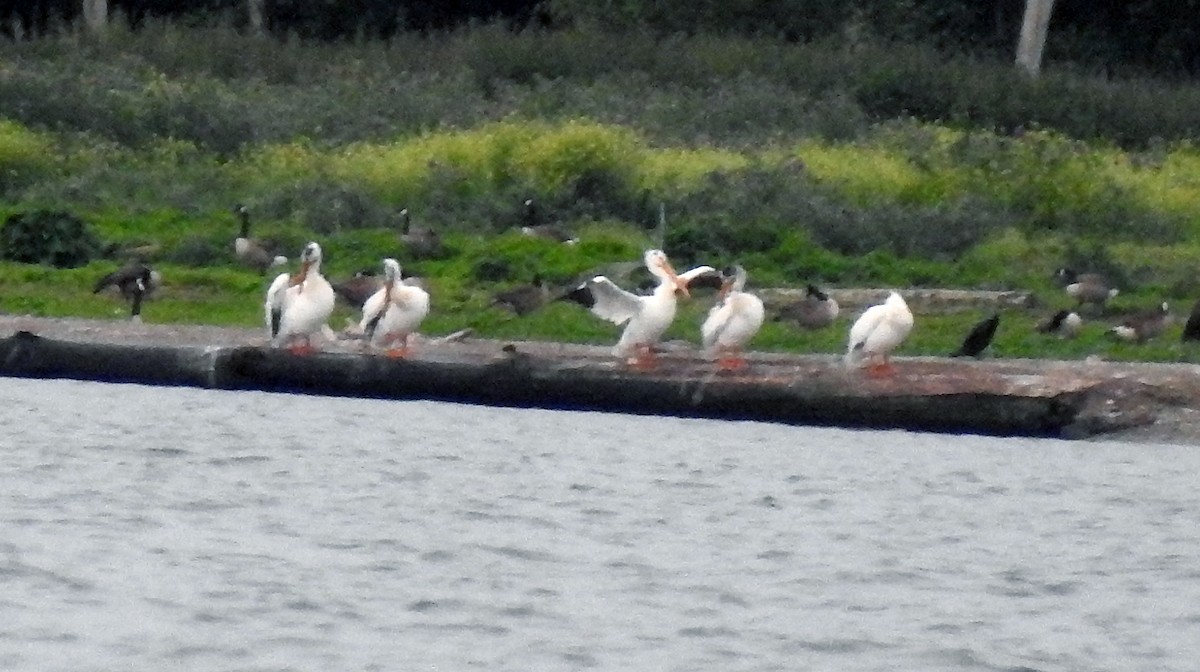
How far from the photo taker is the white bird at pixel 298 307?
23500 mm

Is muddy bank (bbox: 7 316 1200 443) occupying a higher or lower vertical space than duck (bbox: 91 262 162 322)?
higher

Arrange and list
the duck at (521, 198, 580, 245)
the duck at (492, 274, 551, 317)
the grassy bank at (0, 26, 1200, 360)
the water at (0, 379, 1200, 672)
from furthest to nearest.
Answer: the duck at (521, 198, 580, 245)
the grassy bank at (0, 26, 1200, 360)
the duck at (492, 274, 551, 317)
the water at (0, 379, 1200, 672)

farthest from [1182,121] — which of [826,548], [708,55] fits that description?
[826,548]

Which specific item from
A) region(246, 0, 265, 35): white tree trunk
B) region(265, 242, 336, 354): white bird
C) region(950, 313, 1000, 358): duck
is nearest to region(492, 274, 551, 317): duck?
region(265, 242, 336, 354): white bird

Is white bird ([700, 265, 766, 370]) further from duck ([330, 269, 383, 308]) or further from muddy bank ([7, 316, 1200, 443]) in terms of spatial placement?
duck ([330, 269, 383, 308])

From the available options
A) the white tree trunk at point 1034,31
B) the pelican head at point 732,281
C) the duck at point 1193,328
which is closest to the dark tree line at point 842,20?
the white tree trunk at point 1034,31

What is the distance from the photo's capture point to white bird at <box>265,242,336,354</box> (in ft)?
77.1

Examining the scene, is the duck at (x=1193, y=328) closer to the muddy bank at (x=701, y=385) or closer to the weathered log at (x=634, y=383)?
the muddy bank at (x=701, y=385)

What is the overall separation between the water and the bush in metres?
4.80

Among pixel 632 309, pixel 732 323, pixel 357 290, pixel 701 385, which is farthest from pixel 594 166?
pixel 701 385

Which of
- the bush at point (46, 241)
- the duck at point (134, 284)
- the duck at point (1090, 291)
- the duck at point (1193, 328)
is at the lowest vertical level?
the bush at point (46, 241)

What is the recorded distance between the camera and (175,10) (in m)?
52.7

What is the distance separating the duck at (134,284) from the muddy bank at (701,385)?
484 cm

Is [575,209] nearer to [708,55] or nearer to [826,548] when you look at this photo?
[708,55]
